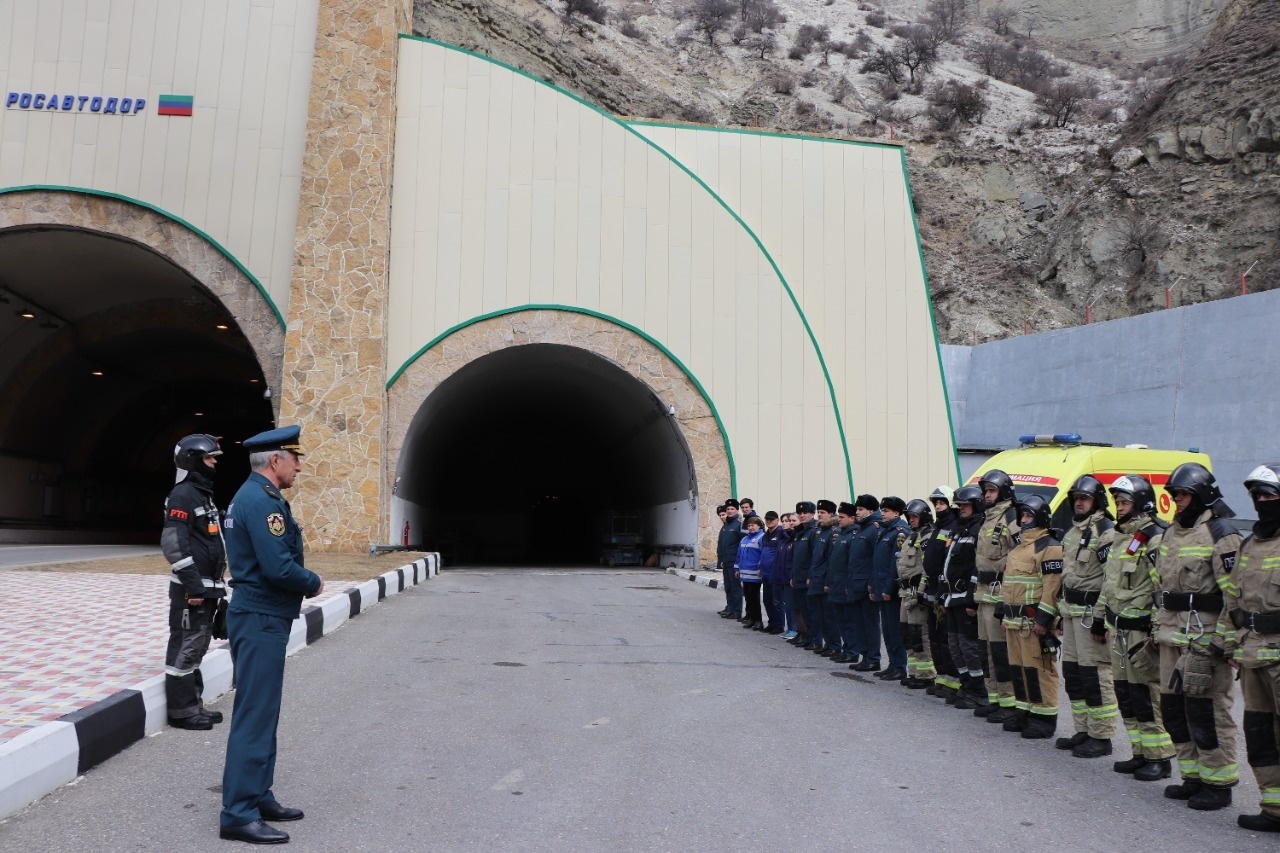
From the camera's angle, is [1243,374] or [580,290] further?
[580,290]

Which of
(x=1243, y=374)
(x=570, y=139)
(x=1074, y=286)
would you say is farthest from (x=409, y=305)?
(x=1074, y=286)

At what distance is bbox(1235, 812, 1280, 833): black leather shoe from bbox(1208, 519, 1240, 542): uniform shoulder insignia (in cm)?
146

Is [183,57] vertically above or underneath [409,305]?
above

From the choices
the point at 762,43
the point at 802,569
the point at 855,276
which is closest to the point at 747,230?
the point at 855,276

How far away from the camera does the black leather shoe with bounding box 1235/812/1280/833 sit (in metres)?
5.09

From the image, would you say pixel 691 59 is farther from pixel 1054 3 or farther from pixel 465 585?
pixel 465 585

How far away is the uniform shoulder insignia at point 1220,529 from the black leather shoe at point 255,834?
5.10 m

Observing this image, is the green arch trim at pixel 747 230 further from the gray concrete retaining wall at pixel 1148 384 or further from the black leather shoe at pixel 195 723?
the black leather shoe at pixel 195 723

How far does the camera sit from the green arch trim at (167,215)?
64.6ft

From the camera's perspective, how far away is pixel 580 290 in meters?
20.9

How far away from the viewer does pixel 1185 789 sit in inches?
222

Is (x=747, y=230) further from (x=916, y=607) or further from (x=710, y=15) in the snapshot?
(x=710, y=15)

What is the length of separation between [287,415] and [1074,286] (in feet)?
88.9

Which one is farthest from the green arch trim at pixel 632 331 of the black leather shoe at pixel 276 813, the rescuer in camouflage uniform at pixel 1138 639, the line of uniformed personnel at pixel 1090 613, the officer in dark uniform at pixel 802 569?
the black leather shoe at pixel 276 813
